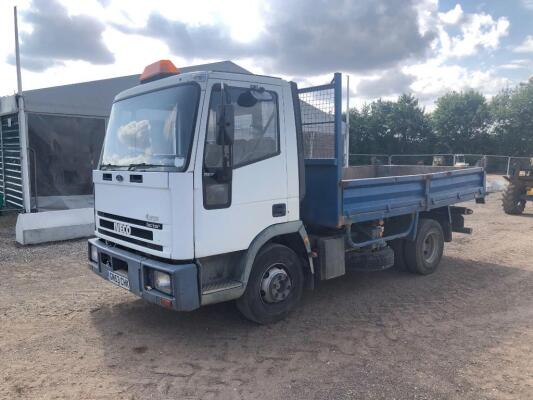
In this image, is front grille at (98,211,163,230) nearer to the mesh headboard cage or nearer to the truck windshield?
the truck windshield

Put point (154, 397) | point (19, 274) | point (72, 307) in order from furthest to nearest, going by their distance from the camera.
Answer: point (19, 274) < point (72, 307) < point (154, 397)

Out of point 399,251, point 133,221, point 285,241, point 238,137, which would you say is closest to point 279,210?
point 285,241

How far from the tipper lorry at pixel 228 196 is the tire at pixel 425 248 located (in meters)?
0.98

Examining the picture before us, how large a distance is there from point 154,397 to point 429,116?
41.6m

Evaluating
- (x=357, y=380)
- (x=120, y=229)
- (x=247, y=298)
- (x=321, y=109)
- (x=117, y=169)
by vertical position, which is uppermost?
(x=321, y=109)

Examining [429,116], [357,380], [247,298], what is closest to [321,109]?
[247,298]

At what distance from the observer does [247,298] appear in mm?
4480

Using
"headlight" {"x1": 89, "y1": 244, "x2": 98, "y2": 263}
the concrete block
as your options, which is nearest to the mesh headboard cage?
"headlight" {"x1": 89, "y1": 244, "x2": 98, "y2": 263}

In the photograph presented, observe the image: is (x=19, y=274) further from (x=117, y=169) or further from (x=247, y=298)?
(x=247, y=298)

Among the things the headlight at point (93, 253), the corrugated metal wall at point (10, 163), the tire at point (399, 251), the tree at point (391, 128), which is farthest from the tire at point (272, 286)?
the tree at point (391, 128)

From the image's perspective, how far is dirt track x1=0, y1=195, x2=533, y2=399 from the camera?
3537 millimetres

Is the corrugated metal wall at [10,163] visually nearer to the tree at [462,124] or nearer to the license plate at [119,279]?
the license plate at [119,279]

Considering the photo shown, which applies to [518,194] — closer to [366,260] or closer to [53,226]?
[366,260]

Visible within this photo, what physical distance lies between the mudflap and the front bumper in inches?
96.5
